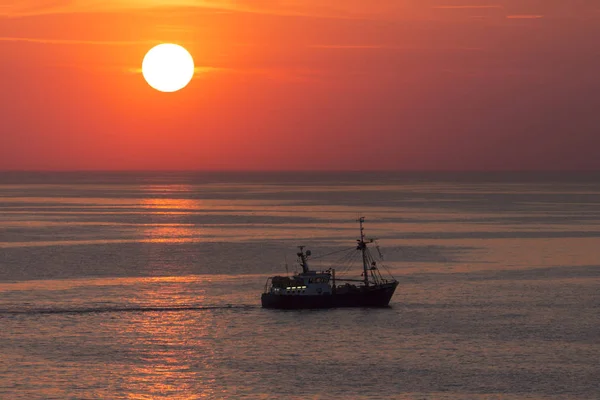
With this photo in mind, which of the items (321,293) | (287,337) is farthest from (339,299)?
(287,337)

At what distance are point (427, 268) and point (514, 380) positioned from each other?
78.5 m

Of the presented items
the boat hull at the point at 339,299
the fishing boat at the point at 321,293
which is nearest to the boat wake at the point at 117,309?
the boat hull at the point at 339,299

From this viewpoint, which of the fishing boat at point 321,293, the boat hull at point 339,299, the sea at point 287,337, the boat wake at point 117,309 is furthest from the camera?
the fishing boat at point 321,293

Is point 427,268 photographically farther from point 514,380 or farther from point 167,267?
point 514,380

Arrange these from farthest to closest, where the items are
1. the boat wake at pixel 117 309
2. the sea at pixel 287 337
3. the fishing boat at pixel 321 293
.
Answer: the fishing boat at pixel 321 293 → the boat wake at pixel 117 309 → the sea at pixel 287 337

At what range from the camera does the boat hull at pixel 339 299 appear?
123625 mm

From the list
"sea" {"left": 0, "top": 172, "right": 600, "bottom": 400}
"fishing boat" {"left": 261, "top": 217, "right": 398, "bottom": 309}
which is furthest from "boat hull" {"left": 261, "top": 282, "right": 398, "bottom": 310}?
"sea" {"left": 0, "top": 172, "right": 600, "bottom": 400}

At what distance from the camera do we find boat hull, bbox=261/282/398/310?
12362 centimetres

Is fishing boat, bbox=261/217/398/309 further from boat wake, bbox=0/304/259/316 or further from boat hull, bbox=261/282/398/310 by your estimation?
boat wake, bbox=0/304/259/316

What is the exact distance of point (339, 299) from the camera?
126938mm

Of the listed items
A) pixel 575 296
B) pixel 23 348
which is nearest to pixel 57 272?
pixel 23 348

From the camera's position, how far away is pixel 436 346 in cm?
9956

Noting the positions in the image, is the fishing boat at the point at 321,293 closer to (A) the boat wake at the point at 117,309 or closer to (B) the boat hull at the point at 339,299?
(B) the boat hull at the point at 339,299

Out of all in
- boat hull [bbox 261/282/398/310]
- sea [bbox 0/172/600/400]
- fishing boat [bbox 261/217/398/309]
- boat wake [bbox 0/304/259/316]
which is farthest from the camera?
fishing boat [bbox 261/217/398/309]
